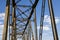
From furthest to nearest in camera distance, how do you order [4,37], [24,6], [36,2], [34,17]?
[34,17], [24,6], [36,2], [4,37]

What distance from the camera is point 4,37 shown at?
16281 mm

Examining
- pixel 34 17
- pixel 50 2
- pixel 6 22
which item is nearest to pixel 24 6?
pixel 34 17

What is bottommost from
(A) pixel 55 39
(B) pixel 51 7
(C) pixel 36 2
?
(A) pixel 55 39

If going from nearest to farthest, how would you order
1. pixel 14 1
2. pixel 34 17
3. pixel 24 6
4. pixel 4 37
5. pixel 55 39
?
1. pixel 55 39
2. pixel 4 37
3. pixel 14 1
4. pixel 24 6
5. pixel 34 17

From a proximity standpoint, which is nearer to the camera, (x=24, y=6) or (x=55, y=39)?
(x=55, y=39)

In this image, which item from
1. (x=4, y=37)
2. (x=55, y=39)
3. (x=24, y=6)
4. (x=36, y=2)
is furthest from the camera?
(x=24, y=6)

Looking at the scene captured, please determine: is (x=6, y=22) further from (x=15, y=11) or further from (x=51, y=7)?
(x=15, y=11)

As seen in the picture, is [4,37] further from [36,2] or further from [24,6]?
[24,6]

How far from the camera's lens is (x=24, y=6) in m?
27.4

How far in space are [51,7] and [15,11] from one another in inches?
655

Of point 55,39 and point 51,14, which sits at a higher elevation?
point 51,14

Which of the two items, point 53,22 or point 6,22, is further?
point 6,22

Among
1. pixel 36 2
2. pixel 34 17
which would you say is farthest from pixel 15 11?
pixel 36 2

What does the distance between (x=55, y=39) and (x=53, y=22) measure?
3.55 ft
